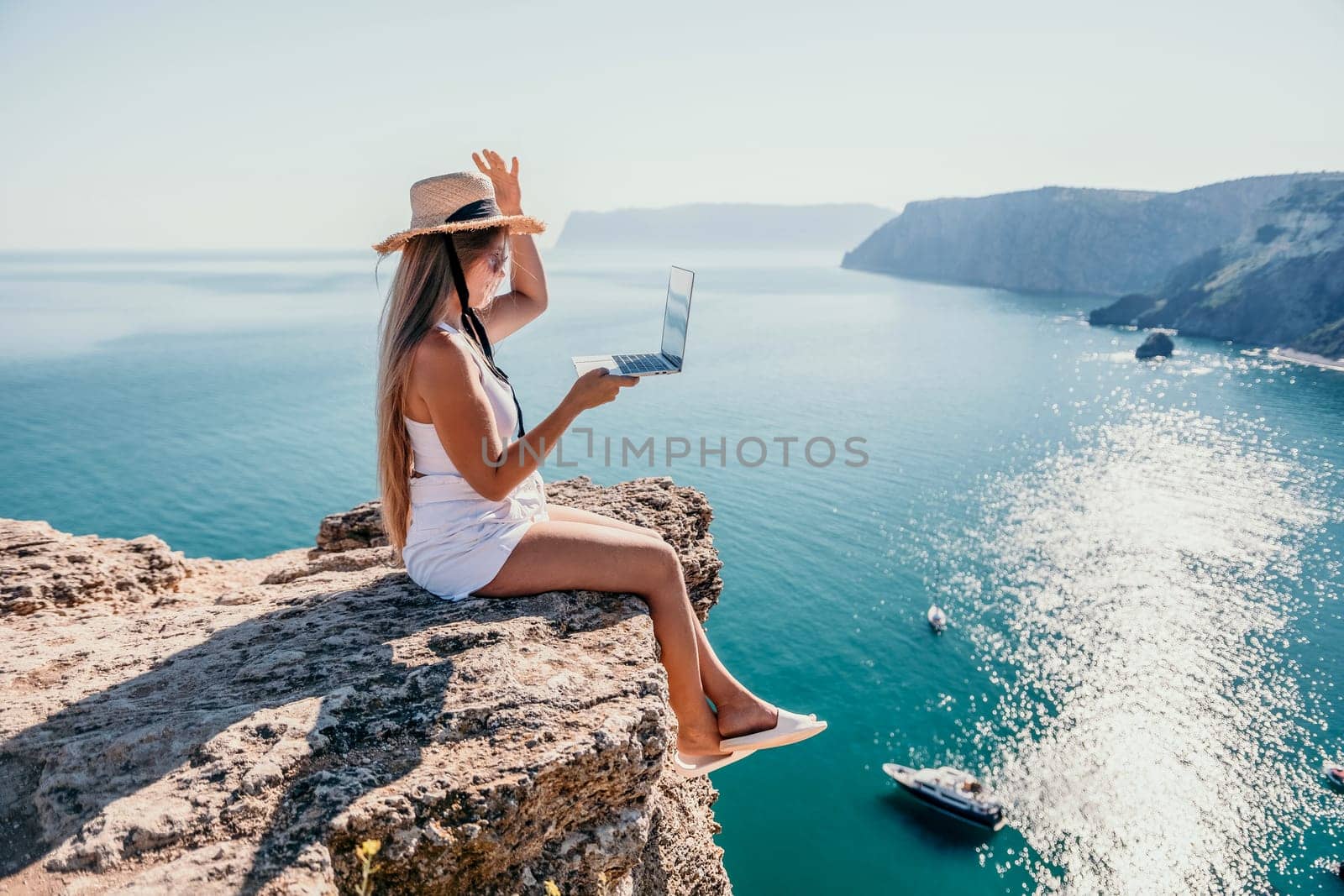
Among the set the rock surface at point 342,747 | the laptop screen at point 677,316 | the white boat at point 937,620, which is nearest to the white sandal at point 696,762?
the rock surface at point 342,747

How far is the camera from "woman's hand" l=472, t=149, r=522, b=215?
16.1ft

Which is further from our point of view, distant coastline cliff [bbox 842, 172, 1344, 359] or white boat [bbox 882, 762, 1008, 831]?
distant coastline cliff [bbox 842, 172, 1344, 359]

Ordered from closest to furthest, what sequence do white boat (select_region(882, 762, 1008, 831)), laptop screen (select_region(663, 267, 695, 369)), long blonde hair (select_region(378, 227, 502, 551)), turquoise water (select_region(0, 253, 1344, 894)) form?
long blonde hair (select_region(378, 227, 502, 551)) → laptop screen (select_region(663, 267, 695, 369)) → white boat (select_region(882, 762, 1008, 831)) → turquoise water (select_region(0, 253, 1344, 894))

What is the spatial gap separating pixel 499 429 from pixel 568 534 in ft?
2.25

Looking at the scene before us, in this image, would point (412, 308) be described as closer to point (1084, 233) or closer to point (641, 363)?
point (641, 363)

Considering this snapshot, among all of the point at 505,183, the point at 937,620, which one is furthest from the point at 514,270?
the point at 937,620

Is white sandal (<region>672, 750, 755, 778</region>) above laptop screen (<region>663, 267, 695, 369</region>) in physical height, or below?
below

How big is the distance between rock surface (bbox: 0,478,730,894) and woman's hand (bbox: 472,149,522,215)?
8.03ft

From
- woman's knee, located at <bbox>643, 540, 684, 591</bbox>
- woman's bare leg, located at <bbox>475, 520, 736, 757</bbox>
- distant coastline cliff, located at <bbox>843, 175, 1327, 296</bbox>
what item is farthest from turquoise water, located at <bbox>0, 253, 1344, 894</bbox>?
distant coastline cliff, located at <bbox>843, 175, 1327, 296</bbox>

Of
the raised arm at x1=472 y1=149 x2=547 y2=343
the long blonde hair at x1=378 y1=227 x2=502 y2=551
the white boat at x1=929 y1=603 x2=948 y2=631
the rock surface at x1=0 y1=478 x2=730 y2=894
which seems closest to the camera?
the rock surface at x1=0 y1=478 x2=730 y2=894

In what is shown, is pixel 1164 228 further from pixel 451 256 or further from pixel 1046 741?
pixel 451 256

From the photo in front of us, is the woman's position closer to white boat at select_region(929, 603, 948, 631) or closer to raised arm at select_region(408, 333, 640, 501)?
raised arm at select_region(408, 333, 640, 501)

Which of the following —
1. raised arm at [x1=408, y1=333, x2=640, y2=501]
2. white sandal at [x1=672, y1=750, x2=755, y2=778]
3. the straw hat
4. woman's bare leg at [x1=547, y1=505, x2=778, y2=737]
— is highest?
the straw hat

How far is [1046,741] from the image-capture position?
83.3 ft
